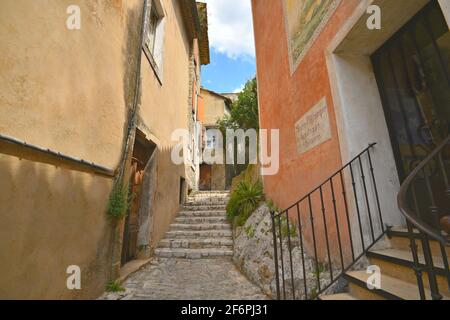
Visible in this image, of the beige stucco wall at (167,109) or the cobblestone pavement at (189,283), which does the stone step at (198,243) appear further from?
the cobblestone pavement at (189,283)

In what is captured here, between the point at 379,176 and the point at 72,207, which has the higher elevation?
the point at 379,176

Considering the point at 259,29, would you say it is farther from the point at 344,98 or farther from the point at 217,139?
the point at 217,139

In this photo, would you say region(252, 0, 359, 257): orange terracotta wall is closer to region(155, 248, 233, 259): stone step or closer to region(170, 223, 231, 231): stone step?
region(170, 223, 231, 231): stone step

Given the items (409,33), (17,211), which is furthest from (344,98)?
(17,211)

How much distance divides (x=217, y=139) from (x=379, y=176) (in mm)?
12964

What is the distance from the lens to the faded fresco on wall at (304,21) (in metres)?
2.98

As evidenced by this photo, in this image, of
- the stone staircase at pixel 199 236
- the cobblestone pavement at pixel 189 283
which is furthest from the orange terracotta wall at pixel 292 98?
the stone staircase at pixel 199 236

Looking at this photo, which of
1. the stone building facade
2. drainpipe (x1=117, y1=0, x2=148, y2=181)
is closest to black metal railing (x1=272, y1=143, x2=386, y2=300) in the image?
the stone building facade

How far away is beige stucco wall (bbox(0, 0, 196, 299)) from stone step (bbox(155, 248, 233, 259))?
1609 millimetres

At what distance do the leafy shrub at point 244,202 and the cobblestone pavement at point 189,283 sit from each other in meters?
1.11

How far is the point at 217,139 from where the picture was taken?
15.1 meters

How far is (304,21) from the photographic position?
3531mm

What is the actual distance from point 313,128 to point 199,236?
3694mm

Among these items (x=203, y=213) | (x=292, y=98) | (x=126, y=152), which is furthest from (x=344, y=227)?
(x=203, y=213)
